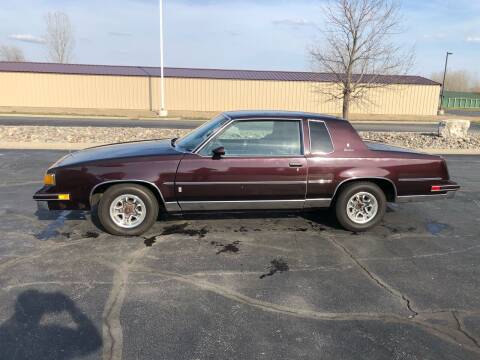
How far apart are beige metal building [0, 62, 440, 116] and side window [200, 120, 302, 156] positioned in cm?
3255

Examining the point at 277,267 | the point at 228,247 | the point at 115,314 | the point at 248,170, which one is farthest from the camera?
the point at 248,170

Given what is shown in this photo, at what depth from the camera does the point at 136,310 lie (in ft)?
11.5

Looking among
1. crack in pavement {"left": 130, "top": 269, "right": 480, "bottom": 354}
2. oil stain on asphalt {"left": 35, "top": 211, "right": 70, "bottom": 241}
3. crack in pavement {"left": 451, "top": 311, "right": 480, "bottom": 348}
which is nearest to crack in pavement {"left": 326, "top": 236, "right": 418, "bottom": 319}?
crack in pavement {"left": 130, "top": 269, "right": 480, "bottom": 354}

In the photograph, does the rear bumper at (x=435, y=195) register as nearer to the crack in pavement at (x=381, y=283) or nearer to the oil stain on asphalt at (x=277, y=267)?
the crack in pavement at (x=381, y=283)

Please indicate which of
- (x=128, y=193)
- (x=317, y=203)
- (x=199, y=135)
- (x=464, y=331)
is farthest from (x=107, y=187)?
(x=464, y=331)

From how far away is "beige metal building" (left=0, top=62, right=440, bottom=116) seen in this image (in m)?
37.7

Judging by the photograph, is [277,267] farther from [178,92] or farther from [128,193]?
[178,92]

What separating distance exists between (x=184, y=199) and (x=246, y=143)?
108 cm

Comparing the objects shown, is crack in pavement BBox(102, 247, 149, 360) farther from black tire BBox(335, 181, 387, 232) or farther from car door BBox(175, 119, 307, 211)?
black tire BBox(335, 181, 387, 232)

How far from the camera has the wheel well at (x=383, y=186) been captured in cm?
554

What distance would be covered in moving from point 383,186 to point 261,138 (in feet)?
6.17

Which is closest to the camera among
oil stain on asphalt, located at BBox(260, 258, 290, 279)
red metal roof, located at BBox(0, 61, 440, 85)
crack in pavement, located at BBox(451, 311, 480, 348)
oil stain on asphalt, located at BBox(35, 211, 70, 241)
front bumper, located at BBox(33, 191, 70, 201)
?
crack in pavement, located at BBox(451, 311, 480, 348)

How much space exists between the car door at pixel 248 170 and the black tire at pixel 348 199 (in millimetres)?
543

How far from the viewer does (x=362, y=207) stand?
561 cm
